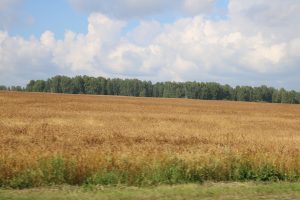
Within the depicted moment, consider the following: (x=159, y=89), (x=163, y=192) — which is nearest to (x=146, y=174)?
(x=163, y=192)

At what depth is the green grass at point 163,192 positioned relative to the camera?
9.95m

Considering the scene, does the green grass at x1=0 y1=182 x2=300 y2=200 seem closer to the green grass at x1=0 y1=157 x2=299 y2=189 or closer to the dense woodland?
the green grass at x1=0 y1=157 x2=299 y2=189

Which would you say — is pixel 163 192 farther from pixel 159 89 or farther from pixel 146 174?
pixel 159 89

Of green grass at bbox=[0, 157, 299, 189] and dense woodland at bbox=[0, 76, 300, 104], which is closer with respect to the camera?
green grass at bbox=[0, 157, 299, 189]

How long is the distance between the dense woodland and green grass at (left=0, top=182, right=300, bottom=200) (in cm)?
13899

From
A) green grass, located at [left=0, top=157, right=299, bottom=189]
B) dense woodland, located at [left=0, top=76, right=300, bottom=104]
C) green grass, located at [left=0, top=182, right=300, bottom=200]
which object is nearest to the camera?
green grass, located at [left=0, top=182, right=300, bottom=200]

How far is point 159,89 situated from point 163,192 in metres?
155

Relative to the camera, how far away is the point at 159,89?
166 metres

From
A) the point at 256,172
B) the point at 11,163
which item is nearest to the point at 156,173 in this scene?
the point at 256,172

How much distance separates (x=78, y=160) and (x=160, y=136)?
13.1 metres

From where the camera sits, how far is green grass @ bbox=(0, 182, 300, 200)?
32.6 feet

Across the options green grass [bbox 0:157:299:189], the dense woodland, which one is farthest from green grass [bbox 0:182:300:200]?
the dense woodland

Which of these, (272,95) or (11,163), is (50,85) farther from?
(11,163)

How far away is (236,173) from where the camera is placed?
1279 cm
